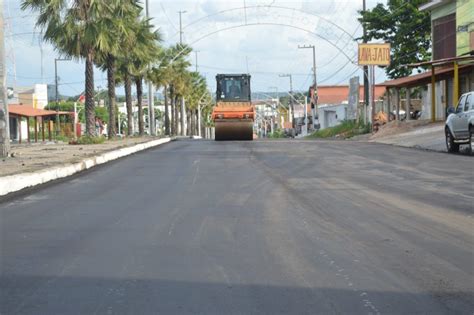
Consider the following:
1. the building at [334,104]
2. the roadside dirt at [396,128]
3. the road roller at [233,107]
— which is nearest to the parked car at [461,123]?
the roadside dirt at [396,128]

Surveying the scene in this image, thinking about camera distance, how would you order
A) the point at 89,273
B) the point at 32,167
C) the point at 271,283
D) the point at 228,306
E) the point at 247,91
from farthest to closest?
the point at 247,91
the point at 32,167
the point at 89,273
the point at 271,283
the point at 228,306

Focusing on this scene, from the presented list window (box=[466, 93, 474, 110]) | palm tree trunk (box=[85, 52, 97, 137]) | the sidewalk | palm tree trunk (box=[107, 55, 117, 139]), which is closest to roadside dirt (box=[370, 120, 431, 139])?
the sidewalk

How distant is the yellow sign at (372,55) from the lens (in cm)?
4378

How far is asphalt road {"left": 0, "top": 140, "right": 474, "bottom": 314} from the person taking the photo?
617 cm

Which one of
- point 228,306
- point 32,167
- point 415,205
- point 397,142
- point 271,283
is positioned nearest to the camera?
point 228,306

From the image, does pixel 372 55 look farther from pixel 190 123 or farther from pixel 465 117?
pixel 190 123

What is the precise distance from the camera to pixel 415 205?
1162cm

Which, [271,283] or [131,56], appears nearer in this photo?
[271,283]

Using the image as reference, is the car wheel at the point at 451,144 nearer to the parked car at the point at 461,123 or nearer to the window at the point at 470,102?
the parked car at the point at 461,123

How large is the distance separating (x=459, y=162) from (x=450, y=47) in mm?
24542

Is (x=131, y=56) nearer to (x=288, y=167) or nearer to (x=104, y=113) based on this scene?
(x=288, y=167)

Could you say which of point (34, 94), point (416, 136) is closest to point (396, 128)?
point (416, 136)

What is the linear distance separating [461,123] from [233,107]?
1841 cm

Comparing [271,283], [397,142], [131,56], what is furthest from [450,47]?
[271,283]
